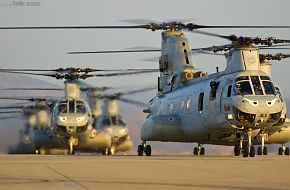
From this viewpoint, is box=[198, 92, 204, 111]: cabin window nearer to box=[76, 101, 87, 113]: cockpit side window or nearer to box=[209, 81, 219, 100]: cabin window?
box=[209, 81, 219, 100]: cabin window

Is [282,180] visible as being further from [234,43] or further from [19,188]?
[234,43]

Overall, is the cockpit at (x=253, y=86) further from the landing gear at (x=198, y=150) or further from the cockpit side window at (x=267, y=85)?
the landing gear at (x=198, y=150)

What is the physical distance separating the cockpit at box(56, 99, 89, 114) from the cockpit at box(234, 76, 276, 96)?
24.4 m

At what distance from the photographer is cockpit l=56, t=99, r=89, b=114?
5059cm

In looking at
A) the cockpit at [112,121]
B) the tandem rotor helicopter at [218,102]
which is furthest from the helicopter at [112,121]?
the tandem rotor helicopter at [218,102]

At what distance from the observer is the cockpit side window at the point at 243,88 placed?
90.2ft

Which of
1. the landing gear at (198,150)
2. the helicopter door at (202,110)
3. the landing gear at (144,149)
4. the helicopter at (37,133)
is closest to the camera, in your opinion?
the helicopter door at (202,110)

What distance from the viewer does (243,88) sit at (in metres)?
27.7

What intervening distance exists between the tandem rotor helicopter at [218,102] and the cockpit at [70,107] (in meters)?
11.6

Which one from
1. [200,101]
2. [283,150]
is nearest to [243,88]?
[200,101]

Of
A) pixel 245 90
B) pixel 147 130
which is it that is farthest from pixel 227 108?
pixel 147 130

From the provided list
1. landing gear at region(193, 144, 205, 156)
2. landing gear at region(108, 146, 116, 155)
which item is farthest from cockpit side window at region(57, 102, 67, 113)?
landing gear at region(108, 146, 116, 155)

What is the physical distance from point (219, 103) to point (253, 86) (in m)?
2.23

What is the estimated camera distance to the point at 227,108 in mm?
28453
